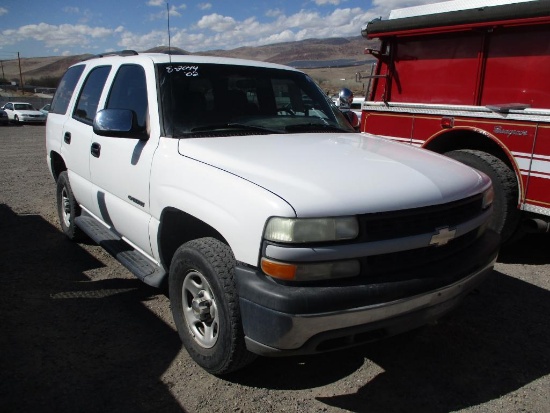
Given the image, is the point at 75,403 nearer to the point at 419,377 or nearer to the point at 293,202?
the point at 293,202

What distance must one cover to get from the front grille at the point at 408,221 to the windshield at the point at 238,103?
1336mm

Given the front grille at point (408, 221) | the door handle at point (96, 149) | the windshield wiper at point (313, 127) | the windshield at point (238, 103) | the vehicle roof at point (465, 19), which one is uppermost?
the vehicle roof at point (465, 19)

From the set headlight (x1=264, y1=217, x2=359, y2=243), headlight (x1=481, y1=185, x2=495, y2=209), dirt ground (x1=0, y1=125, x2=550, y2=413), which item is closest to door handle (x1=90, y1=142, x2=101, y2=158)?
dirt ground (x1=0, y1=125, x2=550, y2=413)

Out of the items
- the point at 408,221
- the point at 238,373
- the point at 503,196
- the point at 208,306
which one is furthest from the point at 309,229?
the point at 503,196

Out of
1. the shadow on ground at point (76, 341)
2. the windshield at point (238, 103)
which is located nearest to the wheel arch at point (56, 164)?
the shadow on ground at point (76, 341)

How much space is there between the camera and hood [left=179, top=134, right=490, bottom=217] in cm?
228

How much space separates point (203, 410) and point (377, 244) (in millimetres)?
1310

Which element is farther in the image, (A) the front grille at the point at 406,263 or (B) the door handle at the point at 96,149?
(B) the door handle at the point at 96,149

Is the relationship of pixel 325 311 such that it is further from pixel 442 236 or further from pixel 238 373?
pixel 238 373

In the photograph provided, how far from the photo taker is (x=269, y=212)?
221 cm

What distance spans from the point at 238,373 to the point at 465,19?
164 inches

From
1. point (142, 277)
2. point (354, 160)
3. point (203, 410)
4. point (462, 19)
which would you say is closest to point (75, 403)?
point (203, 410)

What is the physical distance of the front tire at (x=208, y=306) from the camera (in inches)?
96.4

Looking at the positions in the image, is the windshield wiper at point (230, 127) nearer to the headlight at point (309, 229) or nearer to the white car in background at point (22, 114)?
the headlight at point (309, 229)
